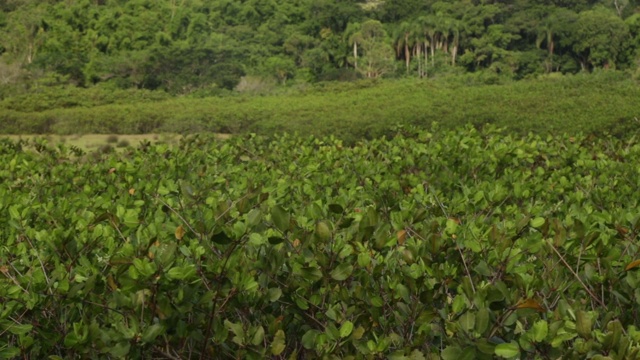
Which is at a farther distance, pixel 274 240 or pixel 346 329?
pixel 274 240

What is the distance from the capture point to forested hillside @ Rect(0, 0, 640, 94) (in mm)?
30828

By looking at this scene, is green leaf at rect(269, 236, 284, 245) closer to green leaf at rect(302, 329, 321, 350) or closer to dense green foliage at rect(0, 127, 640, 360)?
dense green foliage at rect(0, 127, 640, 360)

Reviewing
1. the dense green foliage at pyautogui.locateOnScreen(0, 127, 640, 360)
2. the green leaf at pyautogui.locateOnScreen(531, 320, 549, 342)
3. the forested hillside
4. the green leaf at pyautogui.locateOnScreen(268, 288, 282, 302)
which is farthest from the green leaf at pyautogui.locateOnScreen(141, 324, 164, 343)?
the forested hillside

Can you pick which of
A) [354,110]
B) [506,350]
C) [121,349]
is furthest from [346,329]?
[354,110]

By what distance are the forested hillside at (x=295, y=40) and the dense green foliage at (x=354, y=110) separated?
5.46 m

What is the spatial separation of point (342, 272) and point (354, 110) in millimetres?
16037

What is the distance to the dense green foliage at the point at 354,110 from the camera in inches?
473

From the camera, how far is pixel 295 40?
35.6 metres

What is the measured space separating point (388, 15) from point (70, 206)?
3917 centimetres

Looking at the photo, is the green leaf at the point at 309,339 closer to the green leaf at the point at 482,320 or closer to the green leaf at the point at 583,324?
the green leaf at the point at 482,320

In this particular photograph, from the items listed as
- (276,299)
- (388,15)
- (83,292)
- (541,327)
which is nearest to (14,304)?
(83,292)

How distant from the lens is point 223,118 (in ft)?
58.5

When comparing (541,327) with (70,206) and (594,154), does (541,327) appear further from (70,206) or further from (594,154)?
(594,154)

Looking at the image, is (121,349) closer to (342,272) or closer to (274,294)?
(274,294)
